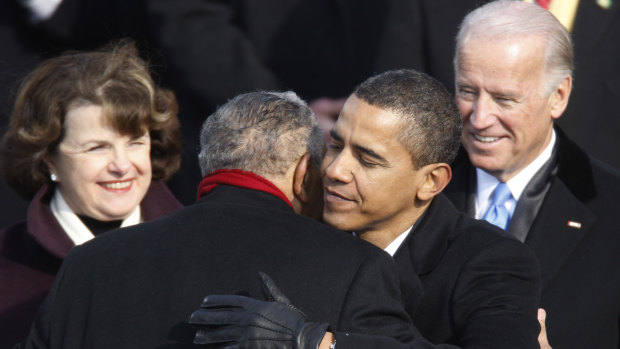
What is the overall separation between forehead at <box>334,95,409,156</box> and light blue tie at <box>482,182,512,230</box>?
0.97 meters

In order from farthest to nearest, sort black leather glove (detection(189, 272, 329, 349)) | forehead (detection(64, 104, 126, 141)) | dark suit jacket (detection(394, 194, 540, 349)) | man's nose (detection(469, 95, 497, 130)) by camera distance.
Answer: forehead (detection(64, 104, 126, 141)) < man's nose (detection(469, 95, 497, 130)) < dark suit jacket (detection(394, 194, 540, 349)) < black leather glove (detection(189, 272, 329, 349))

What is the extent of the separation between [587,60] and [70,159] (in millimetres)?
2531

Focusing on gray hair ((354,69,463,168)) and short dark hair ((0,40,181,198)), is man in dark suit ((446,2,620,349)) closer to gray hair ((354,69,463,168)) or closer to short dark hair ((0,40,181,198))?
gray hair ((354,69,463,168))

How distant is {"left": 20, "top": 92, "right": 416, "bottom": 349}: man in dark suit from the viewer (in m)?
2.77

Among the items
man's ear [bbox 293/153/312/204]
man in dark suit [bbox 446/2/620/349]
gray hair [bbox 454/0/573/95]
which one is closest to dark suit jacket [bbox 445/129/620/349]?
man in dark suit [bbox 446/2/620/349]

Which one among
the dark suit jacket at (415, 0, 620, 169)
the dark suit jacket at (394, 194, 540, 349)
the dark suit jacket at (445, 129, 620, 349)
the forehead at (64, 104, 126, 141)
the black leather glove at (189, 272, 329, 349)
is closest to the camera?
the black leather glove at (189, 272, 329, 349)

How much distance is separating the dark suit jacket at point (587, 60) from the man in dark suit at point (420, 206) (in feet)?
5.88

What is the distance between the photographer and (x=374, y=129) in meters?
3.15

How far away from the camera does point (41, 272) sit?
403cm

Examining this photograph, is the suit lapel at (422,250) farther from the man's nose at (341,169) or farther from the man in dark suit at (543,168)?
the man in dark suit at (543,168)

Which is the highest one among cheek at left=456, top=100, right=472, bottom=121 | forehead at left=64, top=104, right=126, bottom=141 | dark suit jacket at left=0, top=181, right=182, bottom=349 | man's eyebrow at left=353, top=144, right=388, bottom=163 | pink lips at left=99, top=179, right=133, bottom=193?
man's eyebrow at left=353, top=144, right=388, bottom=163

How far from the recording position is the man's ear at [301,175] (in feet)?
10.2

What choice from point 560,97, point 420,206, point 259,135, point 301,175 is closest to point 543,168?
point 560,97

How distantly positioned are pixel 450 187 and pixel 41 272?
1.66 m
